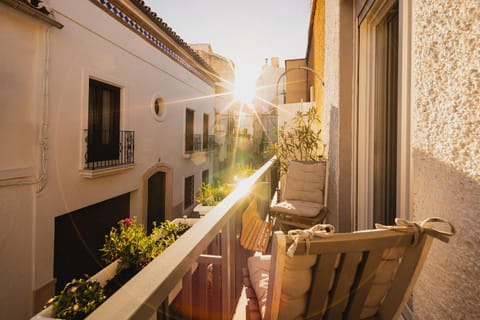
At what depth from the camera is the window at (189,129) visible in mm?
10569

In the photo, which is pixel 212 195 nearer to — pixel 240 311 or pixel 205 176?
pixel 240 311

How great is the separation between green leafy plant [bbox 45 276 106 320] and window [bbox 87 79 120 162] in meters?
4.34

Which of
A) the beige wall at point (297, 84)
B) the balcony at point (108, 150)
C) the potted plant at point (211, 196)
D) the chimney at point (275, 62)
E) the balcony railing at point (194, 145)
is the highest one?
the chimney at point (275, 62)

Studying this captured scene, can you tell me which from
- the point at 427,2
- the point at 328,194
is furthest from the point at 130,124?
the point at 427,2

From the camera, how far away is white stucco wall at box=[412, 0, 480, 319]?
0.76m

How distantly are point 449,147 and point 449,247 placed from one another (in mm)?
325

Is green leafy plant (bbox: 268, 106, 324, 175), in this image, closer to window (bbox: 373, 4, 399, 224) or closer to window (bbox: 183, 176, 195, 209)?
window (bbox: 373, 4, 399, 224)

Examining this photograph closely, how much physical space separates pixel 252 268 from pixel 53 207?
4.67m

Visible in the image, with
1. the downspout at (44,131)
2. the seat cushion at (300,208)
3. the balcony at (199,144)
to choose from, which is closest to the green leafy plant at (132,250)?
the seat cushion at (300,208)

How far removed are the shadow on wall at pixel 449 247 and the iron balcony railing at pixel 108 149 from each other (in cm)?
576

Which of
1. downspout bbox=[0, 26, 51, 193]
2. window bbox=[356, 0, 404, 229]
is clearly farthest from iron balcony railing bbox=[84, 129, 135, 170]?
window bbox=[356, 0, 404, 229]

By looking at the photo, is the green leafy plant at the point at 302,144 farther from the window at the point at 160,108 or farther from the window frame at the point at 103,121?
the window at the point at 160,108

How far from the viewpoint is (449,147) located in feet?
2.84

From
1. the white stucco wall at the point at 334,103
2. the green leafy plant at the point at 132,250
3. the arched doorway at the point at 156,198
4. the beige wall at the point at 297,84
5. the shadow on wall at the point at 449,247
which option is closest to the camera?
the shadow on wall at the point at 449,247
